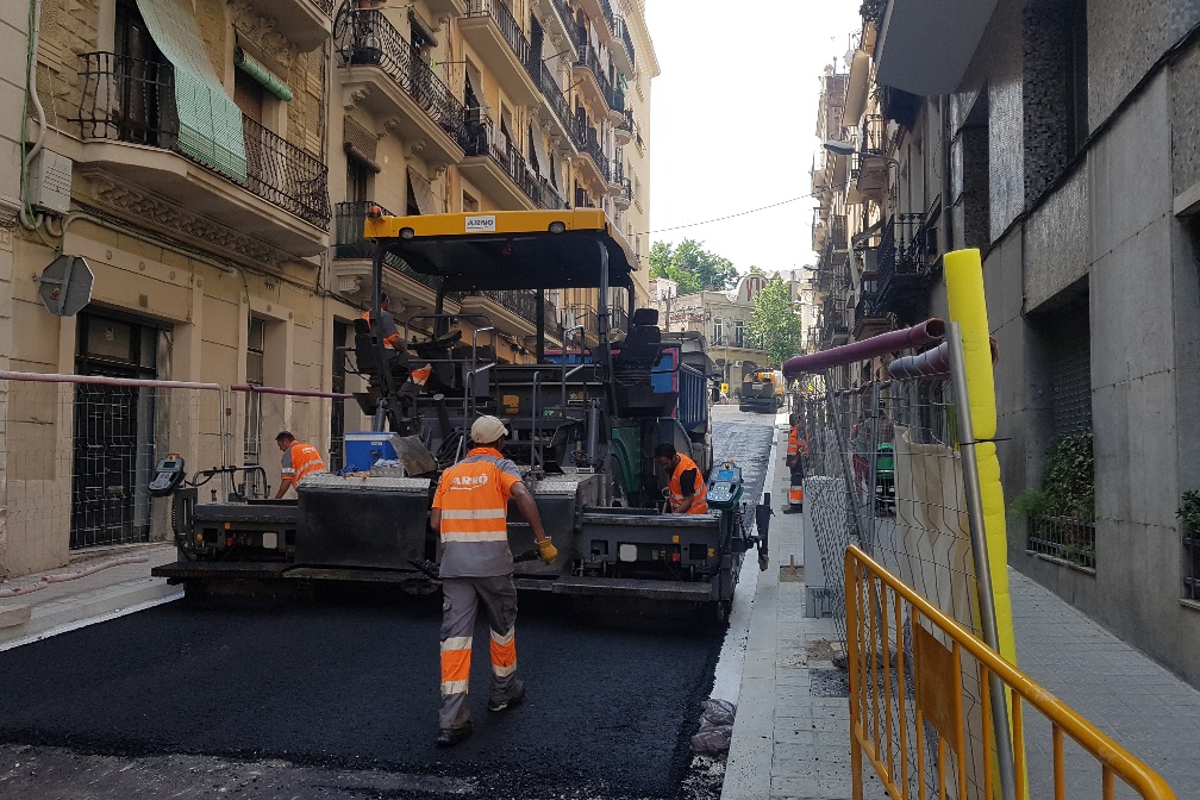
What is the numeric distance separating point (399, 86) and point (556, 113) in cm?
1314

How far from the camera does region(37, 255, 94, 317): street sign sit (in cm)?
975

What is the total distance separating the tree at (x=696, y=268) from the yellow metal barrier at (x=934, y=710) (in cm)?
8303

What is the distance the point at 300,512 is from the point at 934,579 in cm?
512

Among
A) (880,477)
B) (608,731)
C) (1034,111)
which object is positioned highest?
(1034,111)

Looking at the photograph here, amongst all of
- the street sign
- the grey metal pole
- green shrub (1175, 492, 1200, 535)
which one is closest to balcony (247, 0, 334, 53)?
the street sign

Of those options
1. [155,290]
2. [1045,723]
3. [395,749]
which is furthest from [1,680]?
[155,290]

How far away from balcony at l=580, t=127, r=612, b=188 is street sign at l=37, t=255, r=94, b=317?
24923mm

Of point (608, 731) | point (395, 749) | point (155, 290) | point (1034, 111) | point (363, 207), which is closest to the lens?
point (395, 749)

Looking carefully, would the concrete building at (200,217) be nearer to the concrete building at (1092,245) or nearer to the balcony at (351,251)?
the balcony at (351,251)

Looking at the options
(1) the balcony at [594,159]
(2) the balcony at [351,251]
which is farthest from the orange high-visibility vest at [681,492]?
(1) the balcony at [594,159]

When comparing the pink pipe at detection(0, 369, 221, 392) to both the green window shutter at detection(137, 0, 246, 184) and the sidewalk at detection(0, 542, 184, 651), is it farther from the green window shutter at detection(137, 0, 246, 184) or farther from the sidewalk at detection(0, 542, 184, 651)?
the green window shutter at detection(137, 0, 246, 184)

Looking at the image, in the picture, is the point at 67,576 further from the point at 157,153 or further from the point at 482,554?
the point at 482,554

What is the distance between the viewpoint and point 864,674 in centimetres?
370

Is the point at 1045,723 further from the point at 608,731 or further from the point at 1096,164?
the point at 1096,164
